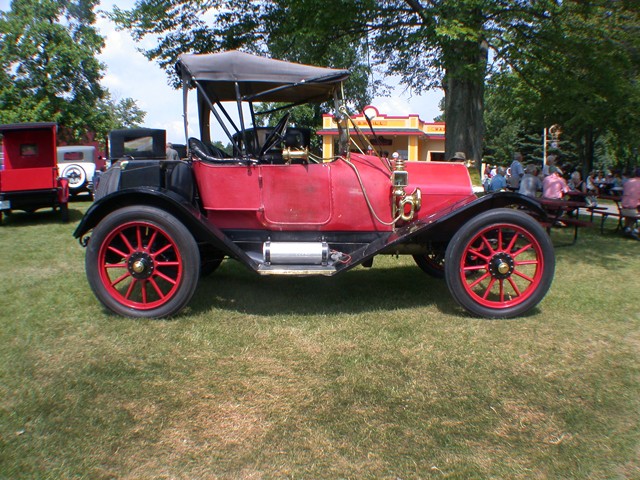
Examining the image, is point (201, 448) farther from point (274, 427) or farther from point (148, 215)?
point (148, 215)

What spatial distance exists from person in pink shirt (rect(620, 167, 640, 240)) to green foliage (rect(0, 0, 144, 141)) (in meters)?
25.8

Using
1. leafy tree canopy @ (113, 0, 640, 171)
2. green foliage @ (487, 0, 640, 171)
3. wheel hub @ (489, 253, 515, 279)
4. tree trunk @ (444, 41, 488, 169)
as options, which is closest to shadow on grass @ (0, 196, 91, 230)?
leafy tree canopy @ (113, 0, 640, 171)

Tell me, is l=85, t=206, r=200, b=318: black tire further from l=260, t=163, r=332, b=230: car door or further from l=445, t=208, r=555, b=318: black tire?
l=445, t=208, r=555, b=318: black tire

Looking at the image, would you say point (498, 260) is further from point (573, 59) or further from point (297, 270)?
point (573, 59)

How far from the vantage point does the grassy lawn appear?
2504 millimetres

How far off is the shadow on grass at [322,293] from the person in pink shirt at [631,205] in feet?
17.7

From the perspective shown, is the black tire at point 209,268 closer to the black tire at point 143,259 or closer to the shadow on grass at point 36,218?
the black tire at point 143,259

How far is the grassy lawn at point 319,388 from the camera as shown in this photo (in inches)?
98.6

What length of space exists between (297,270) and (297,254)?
0.60 ft

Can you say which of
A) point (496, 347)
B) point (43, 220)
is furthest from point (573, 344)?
point (43, 220)

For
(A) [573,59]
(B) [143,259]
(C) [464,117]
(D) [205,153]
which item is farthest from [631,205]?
(B) [143,259]

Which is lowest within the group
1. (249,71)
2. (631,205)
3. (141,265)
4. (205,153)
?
(141,265)

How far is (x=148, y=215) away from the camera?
4230 mm

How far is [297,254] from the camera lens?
440 centimetres
